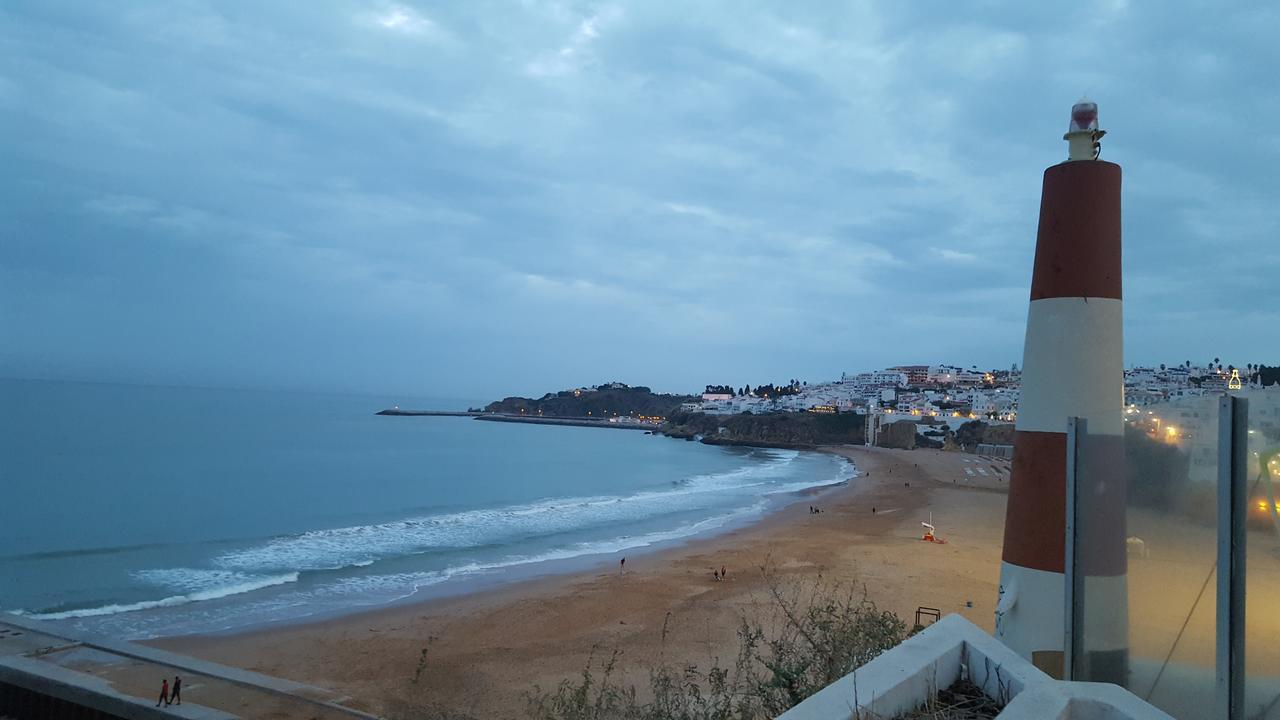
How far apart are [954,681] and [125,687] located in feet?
35.2

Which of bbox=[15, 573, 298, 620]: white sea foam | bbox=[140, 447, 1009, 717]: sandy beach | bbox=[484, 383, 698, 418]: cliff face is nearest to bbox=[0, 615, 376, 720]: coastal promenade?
bbox=[140, 447, 1009, 717]: sandy beach

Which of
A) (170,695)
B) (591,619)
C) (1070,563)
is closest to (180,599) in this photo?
(170,695)

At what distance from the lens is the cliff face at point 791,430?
Result: 274ft

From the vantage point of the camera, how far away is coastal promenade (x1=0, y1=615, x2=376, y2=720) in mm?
8812

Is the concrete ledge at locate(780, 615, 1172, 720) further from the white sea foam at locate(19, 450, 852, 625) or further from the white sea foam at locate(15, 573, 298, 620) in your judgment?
the white sea foam at locate(15, 573, 298, 620)

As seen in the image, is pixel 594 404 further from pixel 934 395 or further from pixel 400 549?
pixel 400 549

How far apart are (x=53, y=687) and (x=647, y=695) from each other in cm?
742

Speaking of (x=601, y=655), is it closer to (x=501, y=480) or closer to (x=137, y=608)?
(x=137, y=608)

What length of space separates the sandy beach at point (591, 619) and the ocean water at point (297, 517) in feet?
5.91

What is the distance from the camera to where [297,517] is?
29.2 meters

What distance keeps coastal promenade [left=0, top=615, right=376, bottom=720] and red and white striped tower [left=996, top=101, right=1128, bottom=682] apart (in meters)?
7.77

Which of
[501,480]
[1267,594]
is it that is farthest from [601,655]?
[501,480]

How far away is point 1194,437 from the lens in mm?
2807

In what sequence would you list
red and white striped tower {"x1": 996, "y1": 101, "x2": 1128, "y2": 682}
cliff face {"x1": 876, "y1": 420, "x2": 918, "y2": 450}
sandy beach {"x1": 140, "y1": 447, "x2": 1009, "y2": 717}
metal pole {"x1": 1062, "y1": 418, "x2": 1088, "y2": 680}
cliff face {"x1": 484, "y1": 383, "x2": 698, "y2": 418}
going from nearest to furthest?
metal pole {"x1": 1062, "y1": 418, "x2": 1088, "y2": 680} → red and white striped tower {"x1": 996, "y1": 101, "x2": 1128, "y2": 682} → sandy beach {"x1": 140, "y1": 447, "x2": 1009, "y2": 717} → cliff face {"x1": 876, "y1": 420, "x2": 918, "y2": 450} → cliff face {"x1": 484, "y1": 383, "x2": 698, "y2": 418}
